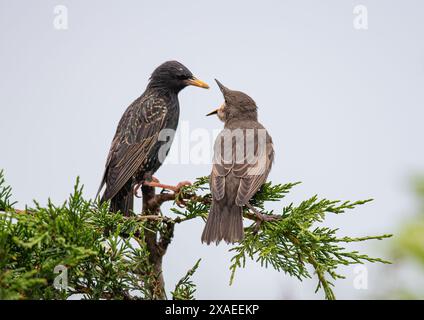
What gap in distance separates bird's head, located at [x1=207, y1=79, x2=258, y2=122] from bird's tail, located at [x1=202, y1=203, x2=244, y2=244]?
185cm

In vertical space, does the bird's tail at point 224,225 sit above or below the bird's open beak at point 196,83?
below

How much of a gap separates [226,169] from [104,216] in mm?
1312

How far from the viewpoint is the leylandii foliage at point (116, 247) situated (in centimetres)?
300

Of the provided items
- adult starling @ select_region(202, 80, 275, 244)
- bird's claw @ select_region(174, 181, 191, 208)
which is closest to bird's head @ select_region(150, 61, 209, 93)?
adult starling @ select_region(202, 80, 275, 244)

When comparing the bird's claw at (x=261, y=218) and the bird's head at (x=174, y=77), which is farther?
the bird's head at (x=174, y=77)

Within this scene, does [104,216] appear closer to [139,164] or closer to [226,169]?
[226,169]

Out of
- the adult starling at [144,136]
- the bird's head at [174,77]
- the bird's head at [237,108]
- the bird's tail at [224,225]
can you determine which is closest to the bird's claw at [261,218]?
the bird's tail at [224,225]

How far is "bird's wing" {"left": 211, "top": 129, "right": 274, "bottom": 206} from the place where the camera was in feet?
14.5

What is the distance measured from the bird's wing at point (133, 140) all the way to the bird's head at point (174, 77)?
287mm

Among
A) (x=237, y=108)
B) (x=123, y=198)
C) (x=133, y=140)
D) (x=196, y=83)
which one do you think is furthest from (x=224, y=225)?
(x=196, y=83)

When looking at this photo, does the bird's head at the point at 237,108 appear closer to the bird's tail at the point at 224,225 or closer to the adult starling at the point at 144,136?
the adult starling at the point at 144,136
